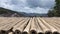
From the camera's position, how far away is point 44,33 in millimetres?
4430

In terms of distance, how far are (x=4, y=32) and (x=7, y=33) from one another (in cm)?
8

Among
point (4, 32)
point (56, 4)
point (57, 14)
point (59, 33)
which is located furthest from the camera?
point (56, 4)

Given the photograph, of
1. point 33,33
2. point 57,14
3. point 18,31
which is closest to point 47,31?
point 33,33

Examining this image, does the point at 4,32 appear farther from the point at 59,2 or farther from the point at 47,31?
the point at 59,2

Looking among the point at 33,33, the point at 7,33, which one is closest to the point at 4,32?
the point at 7,33

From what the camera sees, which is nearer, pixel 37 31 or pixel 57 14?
pixel 37 31

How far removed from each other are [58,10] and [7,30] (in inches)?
848

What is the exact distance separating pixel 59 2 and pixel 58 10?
1151 millimetres

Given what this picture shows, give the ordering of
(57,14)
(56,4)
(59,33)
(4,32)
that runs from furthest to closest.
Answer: (56,4)
(57,14)
(4,32)
(59,33)

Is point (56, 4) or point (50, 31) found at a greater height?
point (50, 31)

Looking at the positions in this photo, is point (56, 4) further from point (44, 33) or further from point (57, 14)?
point (44, 33)

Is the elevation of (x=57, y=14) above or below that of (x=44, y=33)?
below

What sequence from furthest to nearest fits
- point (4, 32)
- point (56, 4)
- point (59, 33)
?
1. point (56, 4)
2. point (4, 32)
3. point (59, 33)

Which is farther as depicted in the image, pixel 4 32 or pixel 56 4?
pixel 56 4
